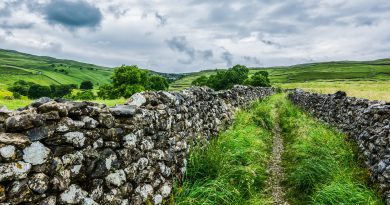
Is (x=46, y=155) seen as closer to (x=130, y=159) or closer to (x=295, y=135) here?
(x=130, y=159)

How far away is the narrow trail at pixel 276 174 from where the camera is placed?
368 inches

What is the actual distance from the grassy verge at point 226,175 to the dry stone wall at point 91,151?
0.34 m

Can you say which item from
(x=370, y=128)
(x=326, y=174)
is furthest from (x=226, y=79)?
(x=326, y=174)

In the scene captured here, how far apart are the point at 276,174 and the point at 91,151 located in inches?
286

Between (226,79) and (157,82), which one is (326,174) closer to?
(157,82)

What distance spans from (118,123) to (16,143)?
7.27 ft

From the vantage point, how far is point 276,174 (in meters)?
11.2

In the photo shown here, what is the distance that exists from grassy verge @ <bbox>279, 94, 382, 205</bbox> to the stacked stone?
0.33m

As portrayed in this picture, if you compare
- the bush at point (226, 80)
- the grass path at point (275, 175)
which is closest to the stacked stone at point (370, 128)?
the grass path at point (275, 175)

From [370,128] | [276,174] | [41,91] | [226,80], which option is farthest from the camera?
[226,80]

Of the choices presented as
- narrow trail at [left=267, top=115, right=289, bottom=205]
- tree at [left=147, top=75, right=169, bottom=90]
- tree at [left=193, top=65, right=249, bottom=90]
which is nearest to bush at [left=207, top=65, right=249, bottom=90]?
tree at [left=193, top=65, right=249, bottom=90]

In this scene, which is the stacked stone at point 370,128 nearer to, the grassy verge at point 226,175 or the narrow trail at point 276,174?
Answer: the narrow trail at point 276,174

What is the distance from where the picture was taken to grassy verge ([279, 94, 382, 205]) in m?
7.94

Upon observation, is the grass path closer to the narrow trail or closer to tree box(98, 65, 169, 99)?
the narrow trail
